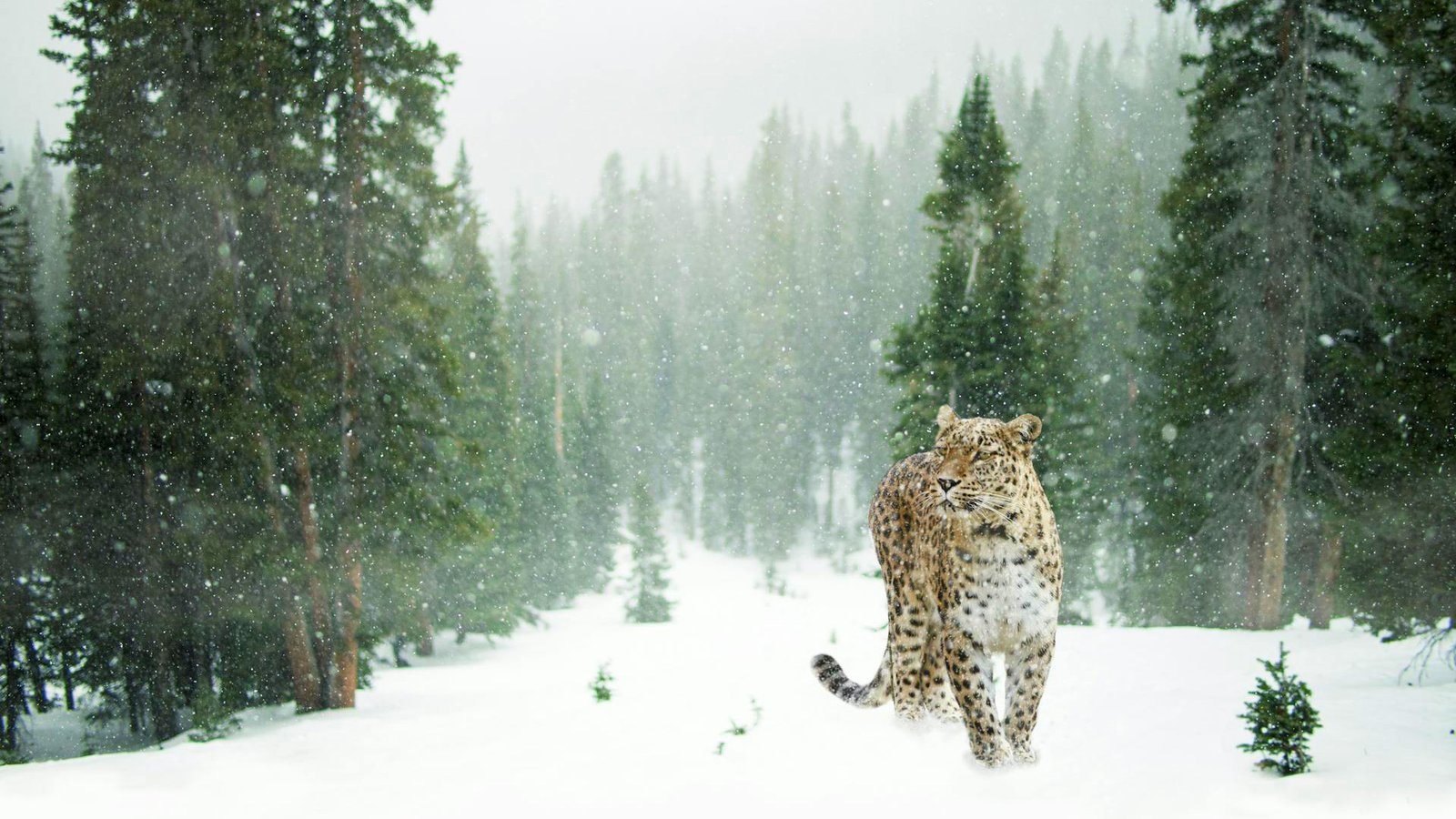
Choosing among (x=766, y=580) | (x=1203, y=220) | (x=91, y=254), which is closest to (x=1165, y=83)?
(x=766, y=580)

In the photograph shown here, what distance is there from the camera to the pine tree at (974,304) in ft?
68.4

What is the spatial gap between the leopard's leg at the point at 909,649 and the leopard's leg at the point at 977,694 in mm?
1417

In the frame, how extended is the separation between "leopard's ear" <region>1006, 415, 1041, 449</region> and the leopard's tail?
290cm

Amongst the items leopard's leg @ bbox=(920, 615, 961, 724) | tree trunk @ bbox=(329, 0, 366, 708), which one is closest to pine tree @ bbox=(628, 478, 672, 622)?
tree trunk @ bbox=(329, 0, 366, 708)

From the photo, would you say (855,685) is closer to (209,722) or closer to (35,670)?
(209,722)

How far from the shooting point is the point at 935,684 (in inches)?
293

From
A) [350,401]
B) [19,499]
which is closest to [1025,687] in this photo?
[350,401]

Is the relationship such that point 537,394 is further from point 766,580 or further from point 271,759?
point 271,759

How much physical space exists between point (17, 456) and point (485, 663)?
1179 centimetres

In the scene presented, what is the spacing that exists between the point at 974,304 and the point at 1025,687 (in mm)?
16175

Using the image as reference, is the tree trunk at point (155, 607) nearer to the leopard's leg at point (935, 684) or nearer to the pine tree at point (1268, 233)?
the leopard's leg at point (935, 684)

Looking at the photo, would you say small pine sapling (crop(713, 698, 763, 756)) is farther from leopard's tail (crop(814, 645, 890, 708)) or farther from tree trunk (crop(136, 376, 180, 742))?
tree trunk (crop(136, 376, 180, 742))

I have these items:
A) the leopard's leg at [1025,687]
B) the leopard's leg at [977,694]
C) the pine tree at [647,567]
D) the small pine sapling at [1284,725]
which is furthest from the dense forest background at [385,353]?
the pine tree at [647,567]

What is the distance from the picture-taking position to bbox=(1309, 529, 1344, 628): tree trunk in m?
17.8
